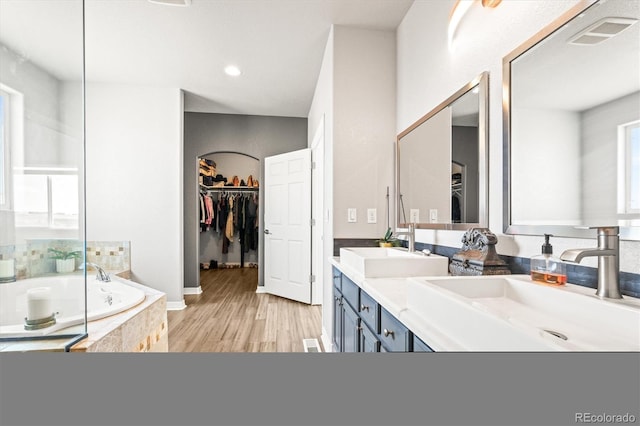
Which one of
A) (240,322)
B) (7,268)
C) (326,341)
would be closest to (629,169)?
(7,268)

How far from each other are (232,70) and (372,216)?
4.90ft

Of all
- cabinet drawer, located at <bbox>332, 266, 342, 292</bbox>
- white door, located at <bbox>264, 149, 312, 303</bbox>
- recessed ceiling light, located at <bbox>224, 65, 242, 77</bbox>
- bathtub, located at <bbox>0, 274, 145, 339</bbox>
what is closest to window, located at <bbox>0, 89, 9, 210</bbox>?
bathtub, located at <bbox>0, 274, 145, 339</bbox>

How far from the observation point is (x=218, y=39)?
160 cm

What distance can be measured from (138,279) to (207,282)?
1001mm

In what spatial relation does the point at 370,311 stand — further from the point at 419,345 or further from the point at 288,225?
the point at 288,225

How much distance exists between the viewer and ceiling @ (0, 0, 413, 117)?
1.34 m

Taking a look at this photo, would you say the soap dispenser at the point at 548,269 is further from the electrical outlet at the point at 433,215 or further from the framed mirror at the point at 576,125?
the electrical outlet at the point at 433,215

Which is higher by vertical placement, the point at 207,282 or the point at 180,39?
the point at 180,39

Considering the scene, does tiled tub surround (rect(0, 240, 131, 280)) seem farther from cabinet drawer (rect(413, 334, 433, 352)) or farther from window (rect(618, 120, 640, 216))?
window (rect(618, 120, 640, 216))

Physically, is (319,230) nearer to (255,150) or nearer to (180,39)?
(255,150)

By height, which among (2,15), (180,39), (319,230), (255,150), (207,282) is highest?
(180,39)

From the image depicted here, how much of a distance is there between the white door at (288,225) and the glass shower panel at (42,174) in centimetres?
183
